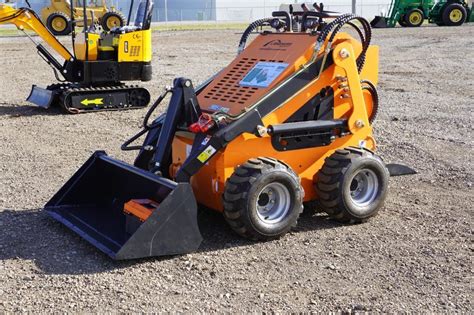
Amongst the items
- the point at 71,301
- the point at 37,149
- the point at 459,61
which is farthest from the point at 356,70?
the point at 459,61

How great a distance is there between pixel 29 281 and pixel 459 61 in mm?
15485

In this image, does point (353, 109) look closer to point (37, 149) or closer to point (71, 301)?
point (71, 301)

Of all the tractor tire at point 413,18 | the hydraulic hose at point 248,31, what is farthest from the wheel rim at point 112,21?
the hydraulic hose at point 248,31

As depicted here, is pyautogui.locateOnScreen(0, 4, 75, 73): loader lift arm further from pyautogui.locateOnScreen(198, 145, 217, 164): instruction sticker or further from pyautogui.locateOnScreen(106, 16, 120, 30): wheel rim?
pyautogui.locateOnScreen(106, 16, 120, 30): wheel rim

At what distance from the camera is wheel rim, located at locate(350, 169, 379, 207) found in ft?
19.0

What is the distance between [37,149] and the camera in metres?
8.77

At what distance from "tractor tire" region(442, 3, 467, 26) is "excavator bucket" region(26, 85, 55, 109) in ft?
83.0

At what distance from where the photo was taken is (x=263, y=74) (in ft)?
19.2

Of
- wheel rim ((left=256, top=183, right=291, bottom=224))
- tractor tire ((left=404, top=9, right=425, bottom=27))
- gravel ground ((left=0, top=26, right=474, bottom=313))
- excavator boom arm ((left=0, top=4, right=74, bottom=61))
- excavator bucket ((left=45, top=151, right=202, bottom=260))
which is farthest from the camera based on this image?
tractor tire ((left=404, top=9, right=425, bottom=27))

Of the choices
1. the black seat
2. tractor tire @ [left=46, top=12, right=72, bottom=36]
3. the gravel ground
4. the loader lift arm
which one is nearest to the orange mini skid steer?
the gravel ground

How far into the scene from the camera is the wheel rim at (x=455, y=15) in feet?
108

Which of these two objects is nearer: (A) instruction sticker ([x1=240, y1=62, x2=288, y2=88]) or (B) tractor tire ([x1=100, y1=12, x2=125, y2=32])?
(A) instruction sticker ([x1=240, y1=62, x2=288, y2=88])

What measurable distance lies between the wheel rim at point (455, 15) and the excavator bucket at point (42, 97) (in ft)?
83.5

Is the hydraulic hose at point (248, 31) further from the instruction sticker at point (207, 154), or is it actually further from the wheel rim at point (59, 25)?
the wheel rim at point (59, 25)
